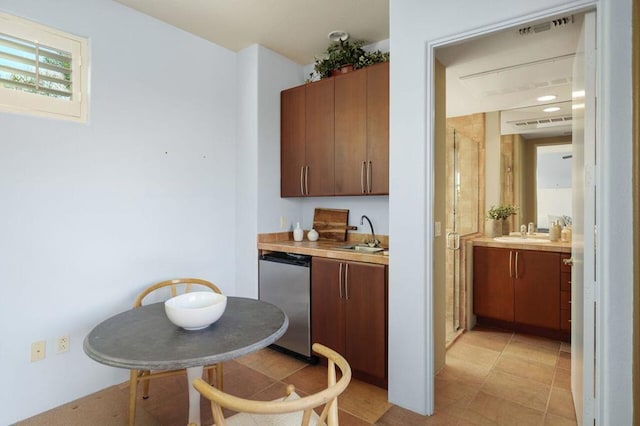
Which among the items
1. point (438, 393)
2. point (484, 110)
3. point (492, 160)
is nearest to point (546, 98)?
point (484, 110)

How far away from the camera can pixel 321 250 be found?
2.62 metres

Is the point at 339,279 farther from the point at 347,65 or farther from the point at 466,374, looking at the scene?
the point at 347,65

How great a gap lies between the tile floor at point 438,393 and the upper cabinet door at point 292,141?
1530 millimetres

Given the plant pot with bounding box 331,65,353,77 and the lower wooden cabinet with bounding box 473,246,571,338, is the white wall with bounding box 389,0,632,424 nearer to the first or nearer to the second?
the plant pot with bounding box 331,65,353,77

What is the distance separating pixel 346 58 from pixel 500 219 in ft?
8.10

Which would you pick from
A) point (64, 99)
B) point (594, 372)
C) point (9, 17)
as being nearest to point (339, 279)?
point (594, 372)

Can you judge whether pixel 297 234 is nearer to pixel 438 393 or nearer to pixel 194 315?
pixel 438 393

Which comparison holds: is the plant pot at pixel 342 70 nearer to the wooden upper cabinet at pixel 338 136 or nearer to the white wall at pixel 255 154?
the wooden upper cabinet at pixel 338 136

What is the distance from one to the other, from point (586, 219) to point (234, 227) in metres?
2.68

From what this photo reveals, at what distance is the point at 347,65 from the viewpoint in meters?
2.85

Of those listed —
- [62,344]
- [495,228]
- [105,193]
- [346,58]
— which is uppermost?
[346,58]

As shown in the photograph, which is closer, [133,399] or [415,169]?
[133,399]

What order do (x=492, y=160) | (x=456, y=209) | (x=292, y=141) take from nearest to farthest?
(x=292, y=141)
(x=456, y=209)
(x=492, y=160)

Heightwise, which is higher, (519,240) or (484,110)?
(484,110)
